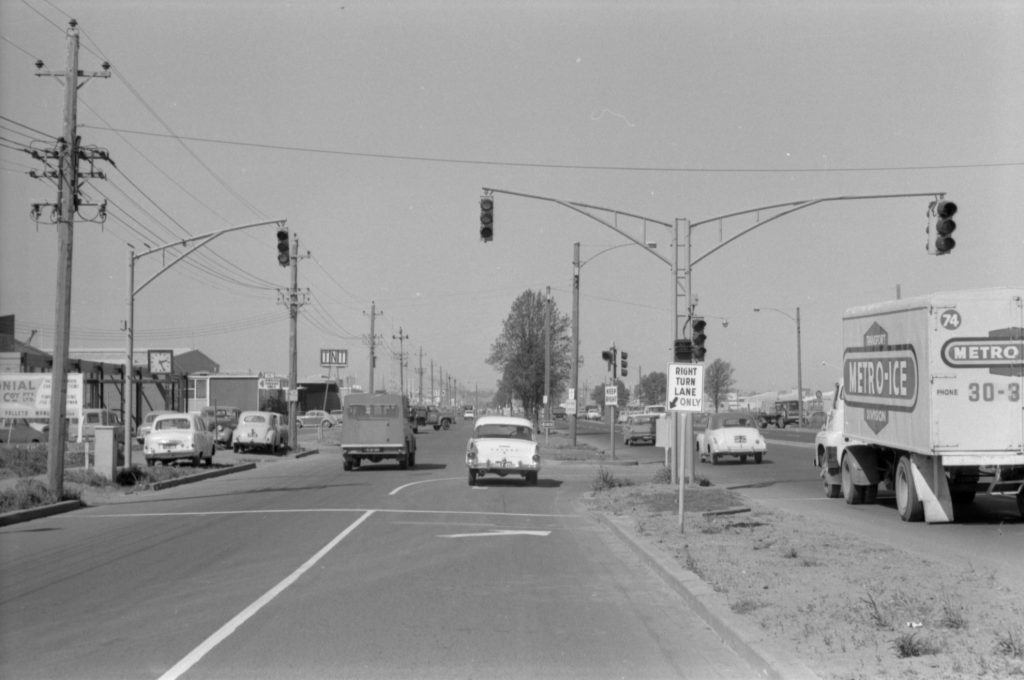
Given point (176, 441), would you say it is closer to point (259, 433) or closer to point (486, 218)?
point (259, 433)

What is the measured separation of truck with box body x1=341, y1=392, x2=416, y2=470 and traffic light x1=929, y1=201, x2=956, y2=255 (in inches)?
747

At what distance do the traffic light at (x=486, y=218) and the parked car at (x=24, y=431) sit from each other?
30054mm

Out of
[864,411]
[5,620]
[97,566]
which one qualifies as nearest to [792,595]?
[5,620]

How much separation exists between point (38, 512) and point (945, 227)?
62.8ft

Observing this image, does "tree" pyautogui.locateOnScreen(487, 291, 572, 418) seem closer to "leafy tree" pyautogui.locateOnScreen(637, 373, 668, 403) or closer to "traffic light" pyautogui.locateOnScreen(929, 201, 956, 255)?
"traffic light" pyautogui.locateOnScreen(929, 201, 956, 255)

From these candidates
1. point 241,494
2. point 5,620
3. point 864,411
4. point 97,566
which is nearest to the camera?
point 5,620

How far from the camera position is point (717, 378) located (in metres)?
144

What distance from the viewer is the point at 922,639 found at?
7859 mm

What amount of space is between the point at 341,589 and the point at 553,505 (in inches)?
469

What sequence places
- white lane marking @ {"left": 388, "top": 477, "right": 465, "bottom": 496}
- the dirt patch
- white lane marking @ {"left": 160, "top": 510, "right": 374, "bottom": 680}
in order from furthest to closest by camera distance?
white lane marking @ {"left": 388, "top": 477, "right": 465, "bottom": 496} < white lane marking @ {"left": 160, "top": 510, "right": 374, "bottom": 680} < the dirt patch

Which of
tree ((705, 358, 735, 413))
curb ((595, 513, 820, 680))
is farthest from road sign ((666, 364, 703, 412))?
tree ((705, 358, 735, 413))

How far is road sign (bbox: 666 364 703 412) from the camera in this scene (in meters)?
15.9

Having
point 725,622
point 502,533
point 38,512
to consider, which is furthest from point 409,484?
point 725,622

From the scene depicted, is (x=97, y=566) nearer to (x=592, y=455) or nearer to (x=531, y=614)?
(x=531, y=614)
